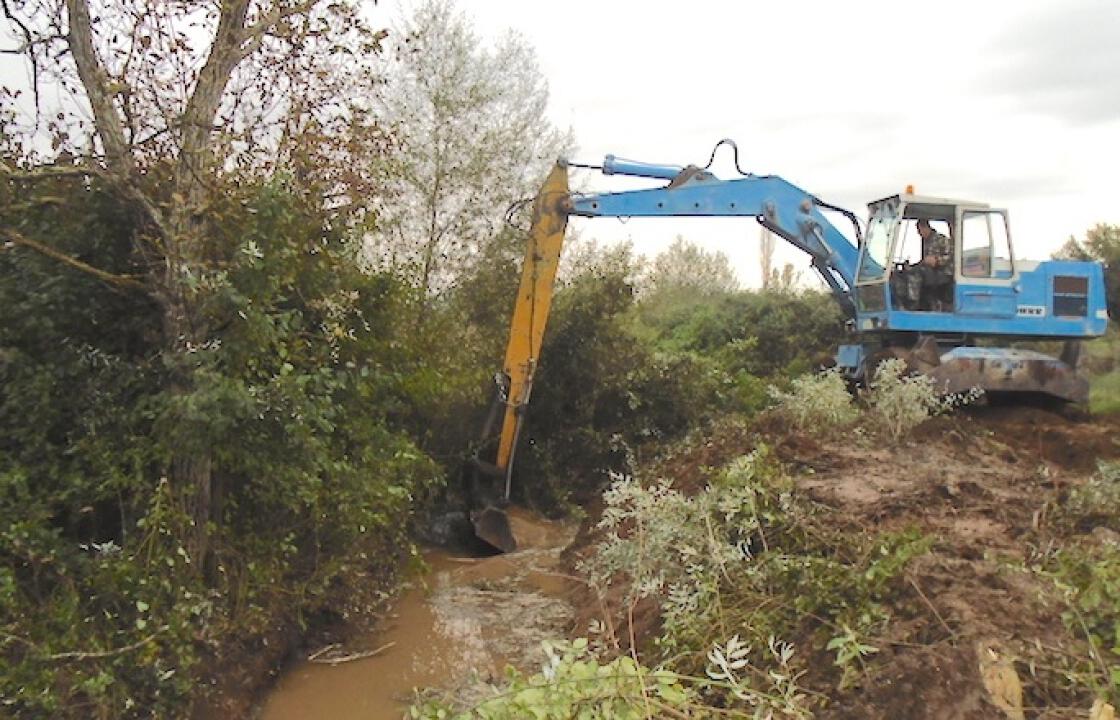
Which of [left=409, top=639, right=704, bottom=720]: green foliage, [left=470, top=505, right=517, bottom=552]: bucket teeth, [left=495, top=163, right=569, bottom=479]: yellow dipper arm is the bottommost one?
[left=470, top=505, right=517, bottom=552]: bucket teeth

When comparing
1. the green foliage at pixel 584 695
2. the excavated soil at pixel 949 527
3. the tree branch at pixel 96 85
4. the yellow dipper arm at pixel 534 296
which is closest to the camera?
the green foliage at pixel 584 695

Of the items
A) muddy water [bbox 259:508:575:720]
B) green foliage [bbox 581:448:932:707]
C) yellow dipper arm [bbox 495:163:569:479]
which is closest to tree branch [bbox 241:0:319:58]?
green foliage [bbox 581:448:932:707]

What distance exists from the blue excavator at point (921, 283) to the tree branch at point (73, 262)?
5.03m

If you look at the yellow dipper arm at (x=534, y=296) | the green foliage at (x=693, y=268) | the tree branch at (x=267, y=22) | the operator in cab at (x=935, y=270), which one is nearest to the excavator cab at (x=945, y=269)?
the operator in cab at (x=935, y=270)

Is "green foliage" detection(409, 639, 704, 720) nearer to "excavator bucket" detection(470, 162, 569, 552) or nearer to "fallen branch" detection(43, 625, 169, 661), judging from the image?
"fallen branch" detection(43, 625, 169, 661)

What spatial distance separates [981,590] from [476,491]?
645 cm

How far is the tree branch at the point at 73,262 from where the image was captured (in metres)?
4.99

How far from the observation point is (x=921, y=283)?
1159cm

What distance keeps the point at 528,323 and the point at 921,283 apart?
4.82 metres

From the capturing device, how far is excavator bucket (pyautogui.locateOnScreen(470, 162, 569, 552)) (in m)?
9.98

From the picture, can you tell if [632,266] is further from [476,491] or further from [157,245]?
[157,245]

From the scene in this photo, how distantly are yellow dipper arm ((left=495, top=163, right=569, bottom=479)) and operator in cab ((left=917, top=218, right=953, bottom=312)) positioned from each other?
4472 mm

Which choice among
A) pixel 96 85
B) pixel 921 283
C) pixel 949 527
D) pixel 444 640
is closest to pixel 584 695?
pixel 949 527

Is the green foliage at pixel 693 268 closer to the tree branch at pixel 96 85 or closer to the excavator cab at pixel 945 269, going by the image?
the excavator cab at pixel 945 269
